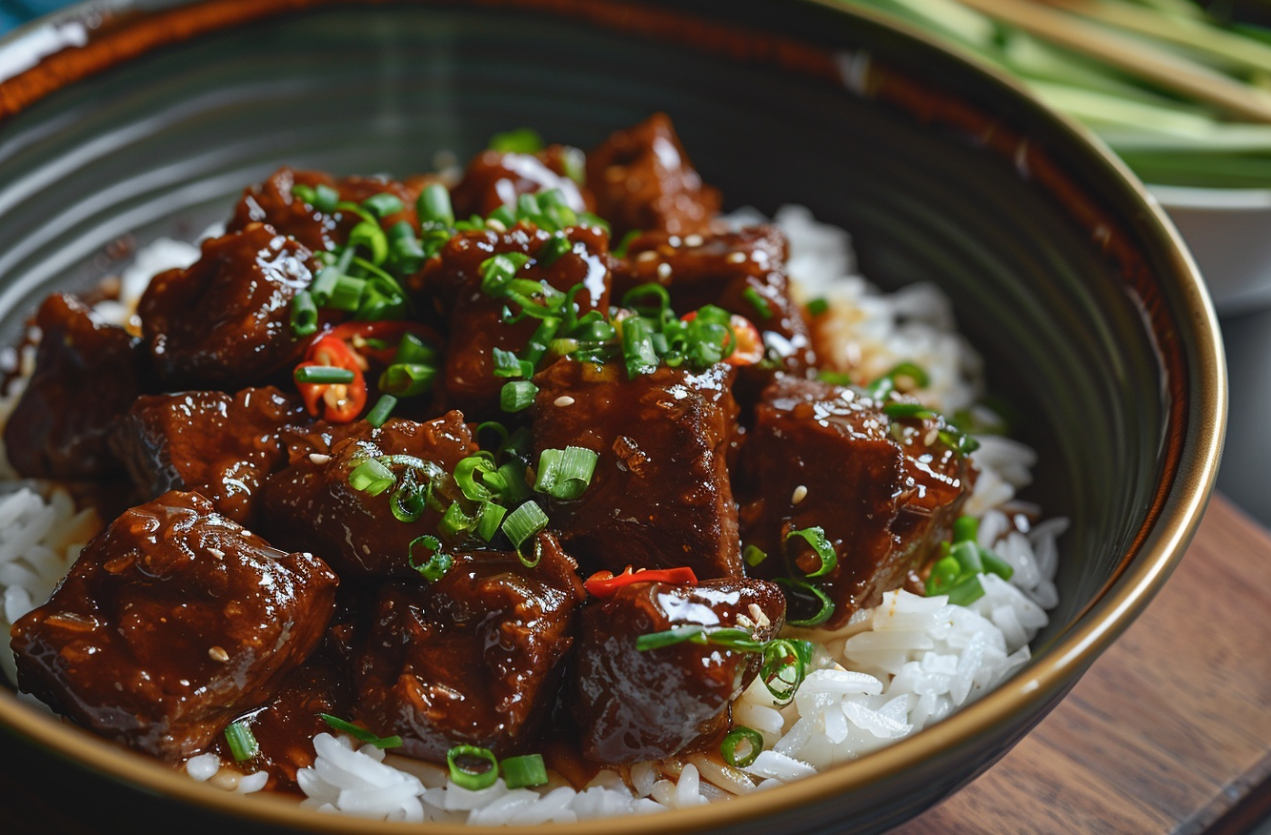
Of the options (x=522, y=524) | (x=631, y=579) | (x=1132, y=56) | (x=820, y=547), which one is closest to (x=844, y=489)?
(x=820, y=547)

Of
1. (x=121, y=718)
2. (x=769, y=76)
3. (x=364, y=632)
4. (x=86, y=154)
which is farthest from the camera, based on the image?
(x=769, y=76)

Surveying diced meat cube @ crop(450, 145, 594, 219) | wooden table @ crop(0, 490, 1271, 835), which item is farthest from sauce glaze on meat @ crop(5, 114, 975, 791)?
wooden table @ crop(0, 490, 1271, 835)

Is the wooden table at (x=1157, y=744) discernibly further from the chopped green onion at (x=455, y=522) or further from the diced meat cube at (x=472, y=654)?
the chopped green onion at (x=455, y=522)

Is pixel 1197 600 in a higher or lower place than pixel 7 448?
lower

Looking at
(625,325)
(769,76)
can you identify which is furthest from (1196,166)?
(625,325)

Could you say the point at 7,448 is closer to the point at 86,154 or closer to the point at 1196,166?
the point at 86,154

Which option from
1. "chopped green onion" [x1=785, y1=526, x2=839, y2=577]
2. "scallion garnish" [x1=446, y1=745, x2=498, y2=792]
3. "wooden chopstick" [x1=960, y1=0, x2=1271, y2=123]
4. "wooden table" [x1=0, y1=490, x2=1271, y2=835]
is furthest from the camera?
"wooden chopstick" [x1=960, y1=0, x2=1271, y2=123]

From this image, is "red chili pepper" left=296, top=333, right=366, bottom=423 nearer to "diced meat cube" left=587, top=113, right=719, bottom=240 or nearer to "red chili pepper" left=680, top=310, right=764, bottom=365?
"red chili pepper" left=680, top=310, right=764, bottom=365
